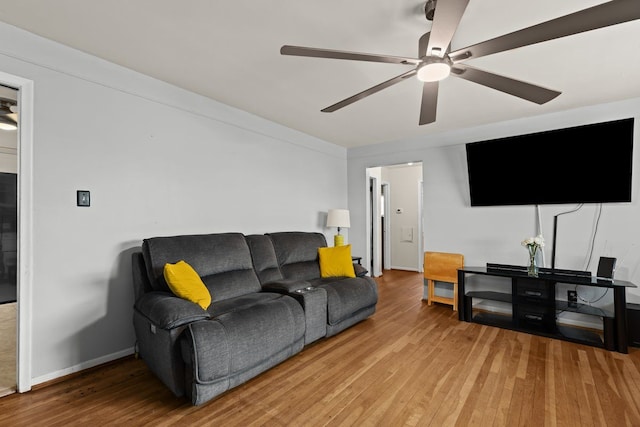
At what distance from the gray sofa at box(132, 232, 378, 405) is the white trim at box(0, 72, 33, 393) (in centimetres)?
65

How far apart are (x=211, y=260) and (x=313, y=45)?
1986 millimetres

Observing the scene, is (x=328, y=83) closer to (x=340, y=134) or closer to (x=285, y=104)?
(x=285, y=104)

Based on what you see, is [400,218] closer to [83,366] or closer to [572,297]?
[572,297]

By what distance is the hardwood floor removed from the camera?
1.86m

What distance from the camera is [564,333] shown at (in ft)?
10.4

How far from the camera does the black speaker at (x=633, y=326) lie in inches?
113

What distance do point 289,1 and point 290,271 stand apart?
2572mm

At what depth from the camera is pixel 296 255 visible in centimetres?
370

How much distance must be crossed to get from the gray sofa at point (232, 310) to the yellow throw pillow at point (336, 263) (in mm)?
119

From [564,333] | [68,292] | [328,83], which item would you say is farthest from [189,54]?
[564,333]

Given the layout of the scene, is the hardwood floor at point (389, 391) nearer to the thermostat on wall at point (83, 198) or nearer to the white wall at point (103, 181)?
the white wall at point (103, 181)

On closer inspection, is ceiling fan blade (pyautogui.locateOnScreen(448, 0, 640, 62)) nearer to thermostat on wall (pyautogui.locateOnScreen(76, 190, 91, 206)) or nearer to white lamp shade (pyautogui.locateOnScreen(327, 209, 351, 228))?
thermostat on wall (pyautogui.locateOnScreen(76, 190, 91, 206))

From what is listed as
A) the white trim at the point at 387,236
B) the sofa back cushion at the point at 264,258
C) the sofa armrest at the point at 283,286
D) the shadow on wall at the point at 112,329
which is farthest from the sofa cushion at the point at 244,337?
the white trim at the point at 387,236

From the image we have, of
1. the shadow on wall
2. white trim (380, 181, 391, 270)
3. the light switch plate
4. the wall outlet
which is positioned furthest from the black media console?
the light switch plate
